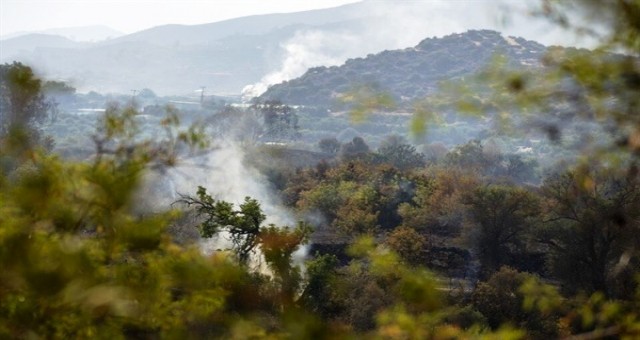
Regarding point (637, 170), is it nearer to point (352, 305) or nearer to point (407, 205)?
point (352, 305)

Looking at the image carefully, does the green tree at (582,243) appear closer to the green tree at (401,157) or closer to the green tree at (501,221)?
the green tree at (501,221)

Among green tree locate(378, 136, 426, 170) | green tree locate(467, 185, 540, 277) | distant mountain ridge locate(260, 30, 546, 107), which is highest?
distant mountain ridge locate(260, 30, 546, 107)

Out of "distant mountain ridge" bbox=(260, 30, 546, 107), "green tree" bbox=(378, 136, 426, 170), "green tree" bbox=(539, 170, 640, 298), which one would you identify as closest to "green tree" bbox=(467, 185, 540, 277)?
"green tree" bbox=(539, 170, 640, 298)

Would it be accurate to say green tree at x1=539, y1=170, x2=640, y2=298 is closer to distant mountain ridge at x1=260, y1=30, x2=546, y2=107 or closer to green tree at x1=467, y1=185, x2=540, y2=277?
green tree at x1=467, y1=185, x2=540, y2=277

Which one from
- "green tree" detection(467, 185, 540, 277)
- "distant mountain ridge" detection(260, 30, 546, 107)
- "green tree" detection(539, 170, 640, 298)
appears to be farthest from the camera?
"distant mountain ridge" detection(260, 30, 546, 107)

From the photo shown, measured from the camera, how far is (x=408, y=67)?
121188 millimetres

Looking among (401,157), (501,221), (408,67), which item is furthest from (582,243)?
(408,67)

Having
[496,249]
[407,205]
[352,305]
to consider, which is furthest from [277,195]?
[352,305]

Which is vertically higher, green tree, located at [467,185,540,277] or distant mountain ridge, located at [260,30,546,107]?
distant mountain ridge, located at [260,30,546,107]

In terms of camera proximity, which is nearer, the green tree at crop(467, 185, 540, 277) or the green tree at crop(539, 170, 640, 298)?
the green tree at crop(539, 170, 640, 298)

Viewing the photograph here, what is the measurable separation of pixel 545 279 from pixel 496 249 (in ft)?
6.69

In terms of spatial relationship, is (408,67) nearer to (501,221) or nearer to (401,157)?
(401,157)

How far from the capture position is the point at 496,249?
24234 mm

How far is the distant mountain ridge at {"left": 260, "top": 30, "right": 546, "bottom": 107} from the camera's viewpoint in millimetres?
110500
